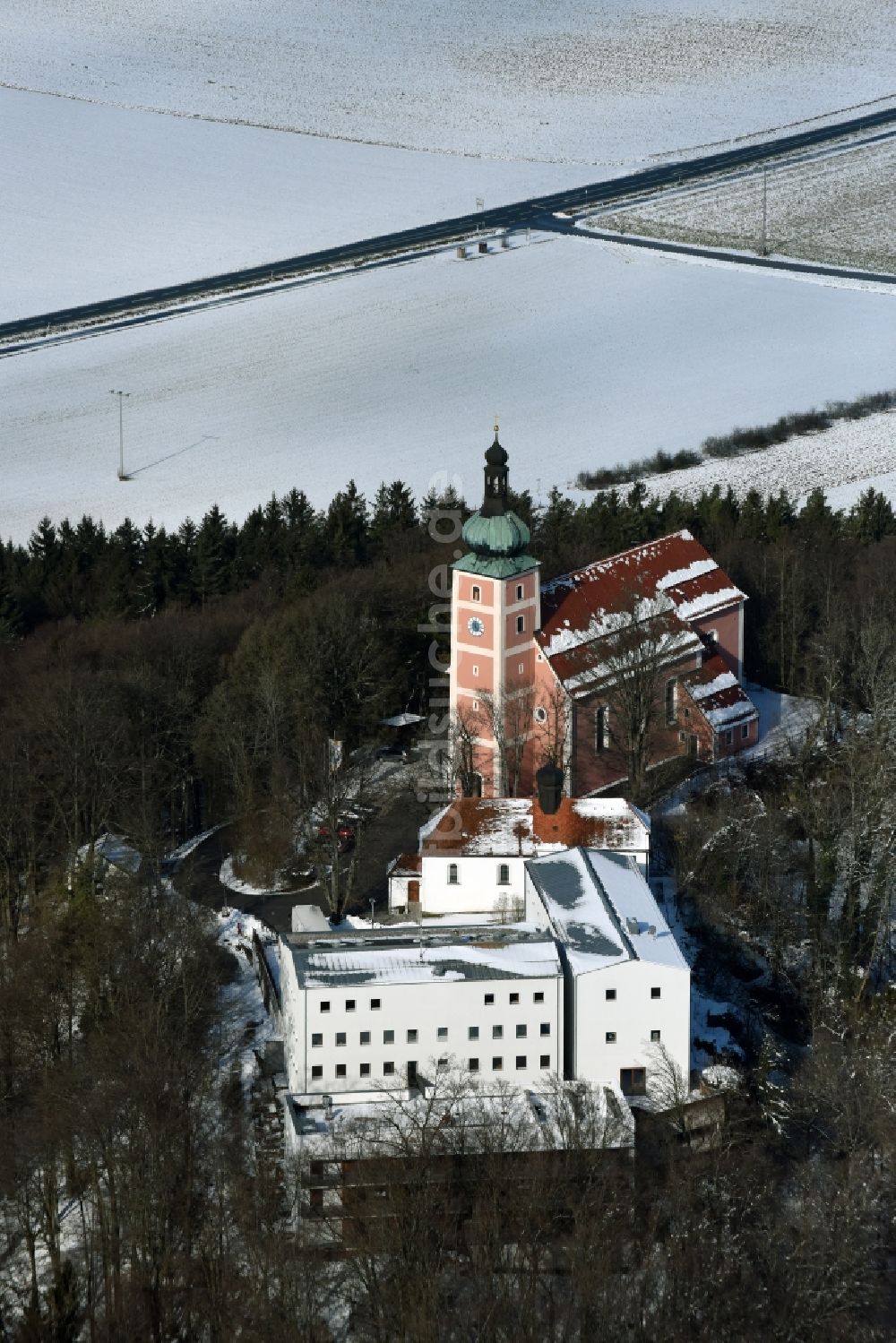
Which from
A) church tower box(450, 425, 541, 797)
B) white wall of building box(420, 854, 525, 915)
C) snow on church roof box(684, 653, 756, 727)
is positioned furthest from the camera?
snow on church roof box(684, 653, 756, 727)

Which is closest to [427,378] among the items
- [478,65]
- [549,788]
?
[478,65]

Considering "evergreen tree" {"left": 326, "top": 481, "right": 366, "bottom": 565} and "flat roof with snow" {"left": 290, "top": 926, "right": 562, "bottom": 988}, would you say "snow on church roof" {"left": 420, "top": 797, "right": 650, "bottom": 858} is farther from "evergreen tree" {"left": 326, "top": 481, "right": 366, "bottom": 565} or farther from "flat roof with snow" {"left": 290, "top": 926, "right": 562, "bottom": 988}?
"evergreen tree" {"left": 326, "top": 481, "right": 366, "bottom": 565}

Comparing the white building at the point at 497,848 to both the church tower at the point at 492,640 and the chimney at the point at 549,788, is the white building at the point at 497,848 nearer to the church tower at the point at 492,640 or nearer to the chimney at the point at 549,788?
the chimney at the point at 549,788

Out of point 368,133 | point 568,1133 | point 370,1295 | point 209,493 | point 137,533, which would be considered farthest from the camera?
point 368,133

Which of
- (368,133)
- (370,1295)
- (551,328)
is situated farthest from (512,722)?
(368,133)

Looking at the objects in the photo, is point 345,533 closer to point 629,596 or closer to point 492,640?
point 629,596

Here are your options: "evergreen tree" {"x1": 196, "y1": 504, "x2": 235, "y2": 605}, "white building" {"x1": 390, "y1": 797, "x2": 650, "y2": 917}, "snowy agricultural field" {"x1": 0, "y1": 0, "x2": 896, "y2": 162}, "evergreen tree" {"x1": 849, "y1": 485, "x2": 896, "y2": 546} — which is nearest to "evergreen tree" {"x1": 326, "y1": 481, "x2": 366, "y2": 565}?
"evergreen tree" {"x1": 196, "y1": 504, "x2": 235, "y2": 605}

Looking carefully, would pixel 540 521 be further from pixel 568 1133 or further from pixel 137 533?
pixel 568 1133
